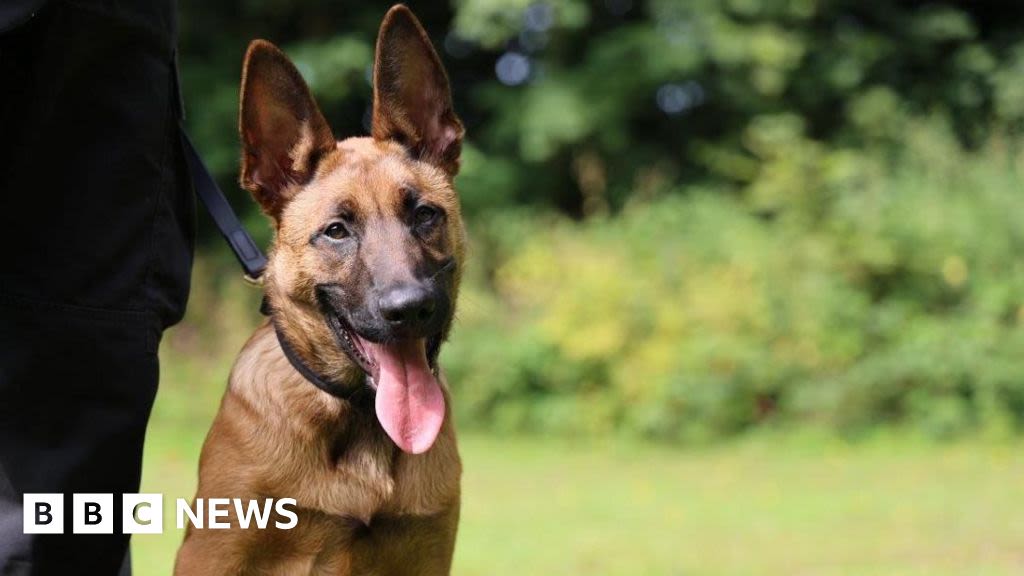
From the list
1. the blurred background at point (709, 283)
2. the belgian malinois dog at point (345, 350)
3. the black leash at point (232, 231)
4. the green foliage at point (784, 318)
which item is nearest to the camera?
the belgian malinois dog at point (345, 350)

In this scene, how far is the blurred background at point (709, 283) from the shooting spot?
6.94 metres

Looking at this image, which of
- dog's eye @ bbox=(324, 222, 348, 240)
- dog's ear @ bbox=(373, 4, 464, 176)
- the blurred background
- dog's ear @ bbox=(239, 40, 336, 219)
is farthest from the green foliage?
dog's eye @ bbox=(324, 222, 348, 240)

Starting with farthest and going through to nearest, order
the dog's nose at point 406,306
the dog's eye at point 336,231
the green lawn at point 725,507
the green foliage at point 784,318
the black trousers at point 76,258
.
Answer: the green foliage at point 784,318 → the green lawn at point 725,507 → the dog's eye at point 336,231 → the dog's nose at point 406,306 → the black trousers at point 76,258

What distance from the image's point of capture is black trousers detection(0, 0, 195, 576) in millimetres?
2594

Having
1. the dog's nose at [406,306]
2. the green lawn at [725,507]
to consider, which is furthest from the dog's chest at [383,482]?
the green lawn at [725,507]

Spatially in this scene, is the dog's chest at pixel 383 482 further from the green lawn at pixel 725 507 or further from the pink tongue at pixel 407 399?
the green lawn at pixel 725 507

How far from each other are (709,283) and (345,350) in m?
7.27

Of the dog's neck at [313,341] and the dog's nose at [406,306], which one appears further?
the dog's neck at [313,341]

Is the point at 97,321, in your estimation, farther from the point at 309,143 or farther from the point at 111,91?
the point at 309,143

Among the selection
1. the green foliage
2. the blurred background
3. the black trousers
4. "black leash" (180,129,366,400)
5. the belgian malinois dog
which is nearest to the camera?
the black trousers

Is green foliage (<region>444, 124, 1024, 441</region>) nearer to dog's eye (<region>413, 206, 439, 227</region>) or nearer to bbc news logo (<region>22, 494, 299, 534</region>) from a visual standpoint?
dog's eye (<region>413, 206, 439, 227</region>)

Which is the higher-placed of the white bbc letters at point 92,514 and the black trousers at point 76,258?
the black trousers at point 76,258

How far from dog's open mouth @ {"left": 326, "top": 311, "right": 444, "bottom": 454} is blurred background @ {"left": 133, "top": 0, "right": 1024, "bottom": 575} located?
98 centimetres

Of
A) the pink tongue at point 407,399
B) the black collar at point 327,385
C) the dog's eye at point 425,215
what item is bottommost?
the pink tongue at point 407,399
